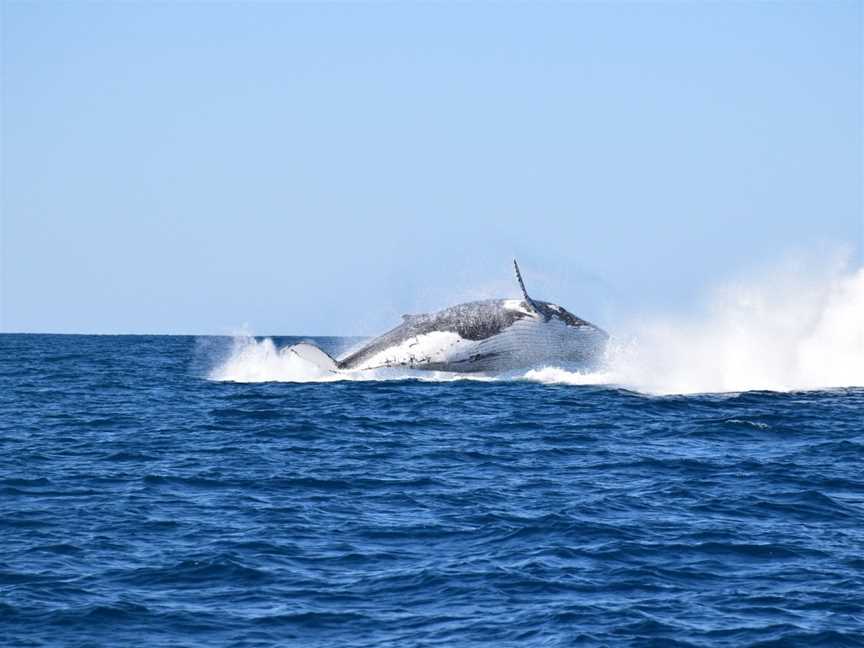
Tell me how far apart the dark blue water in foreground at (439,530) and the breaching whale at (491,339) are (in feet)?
18.6

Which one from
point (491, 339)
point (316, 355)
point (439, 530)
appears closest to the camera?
point (439, 530)

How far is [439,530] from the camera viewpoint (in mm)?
14320

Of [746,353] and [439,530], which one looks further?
[746,353]

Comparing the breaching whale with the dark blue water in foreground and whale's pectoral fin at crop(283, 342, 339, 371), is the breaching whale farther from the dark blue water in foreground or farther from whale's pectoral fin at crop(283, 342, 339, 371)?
the dark blue water in foreground

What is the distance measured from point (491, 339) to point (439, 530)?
61.0 ft

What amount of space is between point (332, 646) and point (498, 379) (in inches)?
1016

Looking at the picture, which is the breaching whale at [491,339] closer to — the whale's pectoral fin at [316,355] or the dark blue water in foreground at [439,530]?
the whale's pectoral fin at [316,355]

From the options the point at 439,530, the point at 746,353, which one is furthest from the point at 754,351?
the point at 439,530

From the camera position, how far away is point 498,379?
117 ft

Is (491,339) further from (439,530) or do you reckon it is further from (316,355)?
(439,530)

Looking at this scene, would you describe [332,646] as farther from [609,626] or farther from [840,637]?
[840,637]

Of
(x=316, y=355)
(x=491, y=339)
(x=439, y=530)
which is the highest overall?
(x=491, y=339)

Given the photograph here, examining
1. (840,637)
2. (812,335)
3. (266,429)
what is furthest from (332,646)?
(812,335)

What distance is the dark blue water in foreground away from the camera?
10.7m
